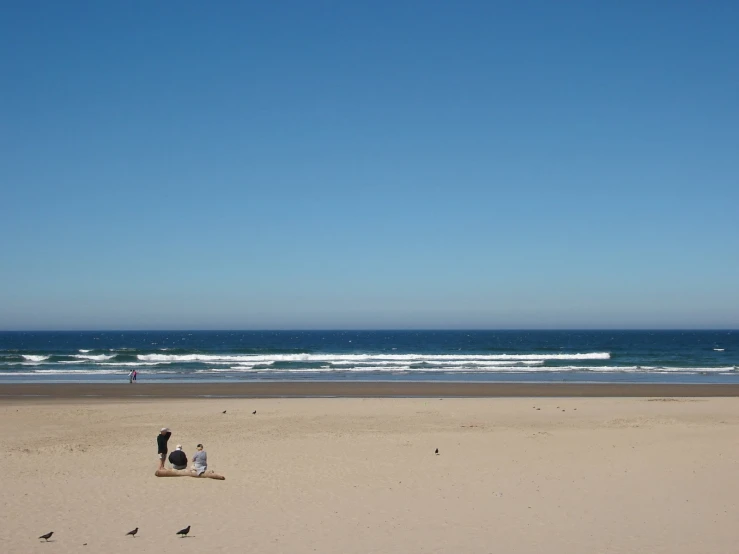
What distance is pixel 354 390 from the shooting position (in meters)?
32.8

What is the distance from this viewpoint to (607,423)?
65.6ft

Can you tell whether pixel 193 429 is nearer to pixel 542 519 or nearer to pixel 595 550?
pixel 542 519

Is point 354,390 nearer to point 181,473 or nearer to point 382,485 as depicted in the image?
point 181,473

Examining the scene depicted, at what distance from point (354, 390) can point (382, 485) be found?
20.4 metres

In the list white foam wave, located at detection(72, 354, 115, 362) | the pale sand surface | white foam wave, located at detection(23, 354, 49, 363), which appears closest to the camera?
the pale sand surface

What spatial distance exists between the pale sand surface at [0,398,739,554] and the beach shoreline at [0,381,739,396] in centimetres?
869

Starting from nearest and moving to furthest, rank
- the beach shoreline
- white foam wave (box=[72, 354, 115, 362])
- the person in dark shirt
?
1. the person in dark shirt
2. the beach shoreline
3. white foam wave (box=[72, 354, 115, 362])

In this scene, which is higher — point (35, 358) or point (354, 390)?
point (35, 358)

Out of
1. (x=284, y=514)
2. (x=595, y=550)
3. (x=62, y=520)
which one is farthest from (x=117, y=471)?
(x=595, y=550)

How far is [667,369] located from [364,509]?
42.2 metres

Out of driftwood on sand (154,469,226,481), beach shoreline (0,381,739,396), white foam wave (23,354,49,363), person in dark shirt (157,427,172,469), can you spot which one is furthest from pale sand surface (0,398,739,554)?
white foam wave (23,354,49,363)

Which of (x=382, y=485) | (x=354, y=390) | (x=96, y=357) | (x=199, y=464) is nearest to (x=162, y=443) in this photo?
(x=199, y=464)

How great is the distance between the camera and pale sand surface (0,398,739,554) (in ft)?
30.6

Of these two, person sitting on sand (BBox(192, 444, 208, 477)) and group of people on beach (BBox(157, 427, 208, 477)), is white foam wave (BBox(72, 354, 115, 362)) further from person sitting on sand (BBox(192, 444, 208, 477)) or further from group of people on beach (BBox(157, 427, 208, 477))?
person sitting on sand (BBox(192, 444, 208, 477))
